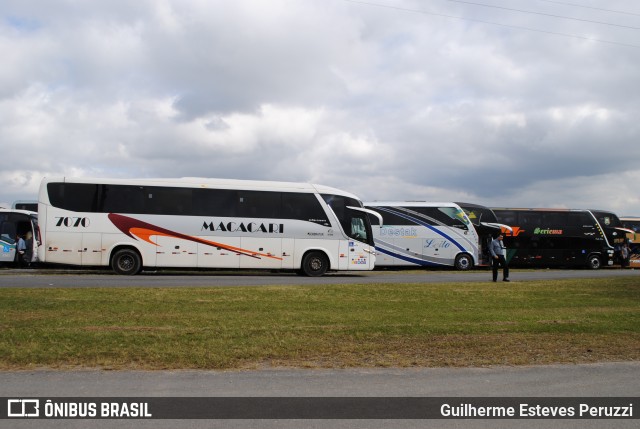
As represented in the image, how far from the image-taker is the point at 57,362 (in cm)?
743

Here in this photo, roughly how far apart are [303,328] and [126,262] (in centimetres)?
1397

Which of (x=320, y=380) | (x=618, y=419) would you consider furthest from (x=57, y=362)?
(x=618, y=419)

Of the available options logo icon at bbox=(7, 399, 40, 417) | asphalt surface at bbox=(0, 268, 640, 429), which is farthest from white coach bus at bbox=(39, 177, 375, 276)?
logo icon at bbox=(7, 399, 40, 417)

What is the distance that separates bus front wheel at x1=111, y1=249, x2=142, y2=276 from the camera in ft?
71.8

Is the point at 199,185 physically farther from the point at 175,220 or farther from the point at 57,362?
the point at 57,362

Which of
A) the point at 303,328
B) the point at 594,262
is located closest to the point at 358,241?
the point at 303,328

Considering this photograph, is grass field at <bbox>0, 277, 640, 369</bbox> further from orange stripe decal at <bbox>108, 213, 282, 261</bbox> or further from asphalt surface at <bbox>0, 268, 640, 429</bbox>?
orange stripe decal at <bbox>108, 213, 282, 261</bbox>

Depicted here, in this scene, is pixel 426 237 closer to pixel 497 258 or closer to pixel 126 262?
pixel 497 258

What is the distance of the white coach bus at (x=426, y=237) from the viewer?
33.3 metres

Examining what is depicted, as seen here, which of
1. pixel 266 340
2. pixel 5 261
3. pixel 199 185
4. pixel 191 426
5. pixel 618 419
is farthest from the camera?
pixel 5 261

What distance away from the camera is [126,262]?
22094 millimetres

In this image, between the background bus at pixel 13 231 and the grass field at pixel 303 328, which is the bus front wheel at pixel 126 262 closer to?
the grass field at pixel 303 328

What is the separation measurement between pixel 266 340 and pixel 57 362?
2809 millimetres

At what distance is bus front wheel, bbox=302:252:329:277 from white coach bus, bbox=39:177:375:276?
1.5 inches
